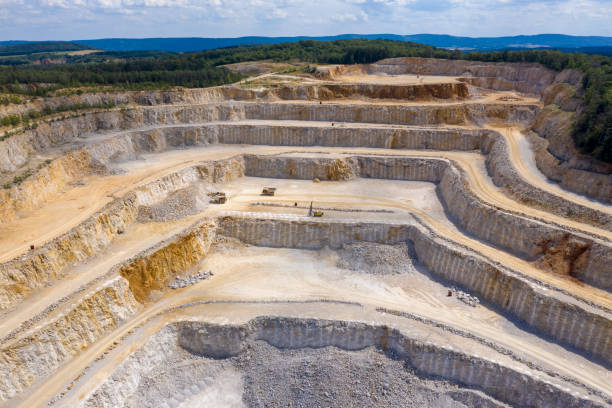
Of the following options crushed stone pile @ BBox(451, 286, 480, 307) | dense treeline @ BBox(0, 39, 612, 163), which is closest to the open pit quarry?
crushed stone pile @ BBox(451, 286, 480, 307)

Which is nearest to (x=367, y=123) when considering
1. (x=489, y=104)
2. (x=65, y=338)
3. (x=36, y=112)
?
(x=489, y=104)

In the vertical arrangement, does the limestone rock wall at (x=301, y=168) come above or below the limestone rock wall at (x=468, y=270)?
above

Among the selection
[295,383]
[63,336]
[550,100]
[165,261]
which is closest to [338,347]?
[295,383]

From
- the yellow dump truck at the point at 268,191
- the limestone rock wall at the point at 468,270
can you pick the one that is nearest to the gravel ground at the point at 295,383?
the limestone rock wall at the point at 468,270

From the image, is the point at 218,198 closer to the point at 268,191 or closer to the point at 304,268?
the point at 268,191

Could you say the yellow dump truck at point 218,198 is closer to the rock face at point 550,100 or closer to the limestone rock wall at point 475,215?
the limestone rock wall at point 475,215

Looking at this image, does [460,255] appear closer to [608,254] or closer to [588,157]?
[608,254]
